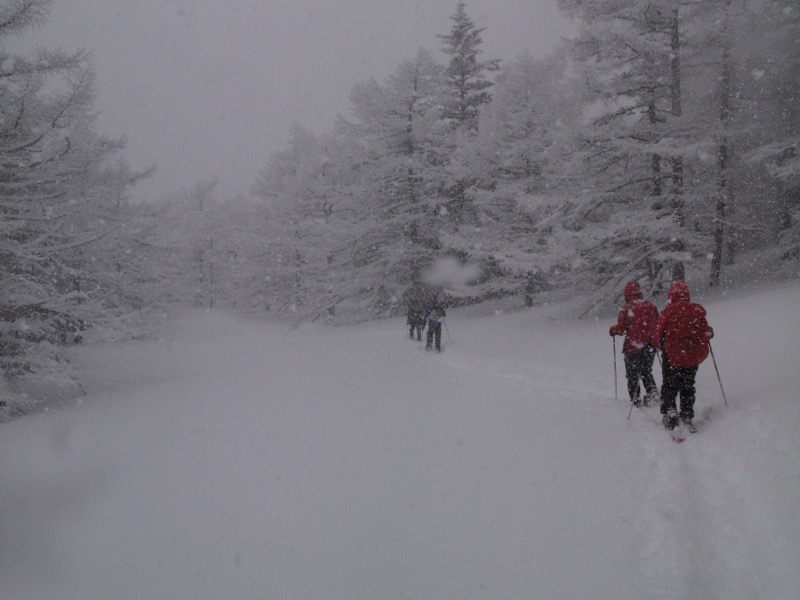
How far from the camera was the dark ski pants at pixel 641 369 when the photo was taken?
6980 millimetres

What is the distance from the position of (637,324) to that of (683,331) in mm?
1244

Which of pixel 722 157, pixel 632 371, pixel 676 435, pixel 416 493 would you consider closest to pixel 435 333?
pixel 632 371

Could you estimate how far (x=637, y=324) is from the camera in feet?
23.5

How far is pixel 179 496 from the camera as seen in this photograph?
15.8 feet

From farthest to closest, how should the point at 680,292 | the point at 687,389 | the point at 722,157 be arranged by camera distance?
the point at 722,157 < the point at 680,292 < the point at 687,389

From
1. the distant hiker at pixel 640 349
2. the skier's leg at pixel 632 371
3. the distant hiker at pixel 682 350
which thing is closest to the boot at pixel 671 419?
the distant hiker at pixel 682 350

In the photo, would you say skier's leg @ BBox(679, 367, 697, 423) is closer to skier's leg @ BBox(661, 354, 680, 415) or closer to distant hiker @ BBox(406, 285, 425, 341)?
skier's leg @ BBox(661, 354, 680, 415)

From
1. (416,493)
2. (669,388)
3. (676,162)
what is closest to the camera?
(416,493)

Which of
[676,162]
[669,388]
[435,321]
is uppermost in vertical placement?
[676,162]

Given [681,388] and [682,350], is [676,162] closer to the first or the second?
[682,350]

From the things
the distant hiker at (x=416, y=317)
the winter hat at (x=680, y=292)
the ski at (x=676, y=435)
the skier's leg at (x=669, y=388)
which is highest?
the winter hat at (x=680, y=292)

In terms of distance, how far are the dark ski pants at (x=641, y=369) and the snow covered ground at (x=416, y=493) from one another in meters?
0.43

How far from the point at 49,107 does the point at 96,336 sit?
193 inches

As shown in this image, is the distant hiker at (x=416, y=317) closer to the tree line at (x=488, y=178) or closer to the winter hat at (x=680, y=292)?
the tree line at (x=488, y=178)
